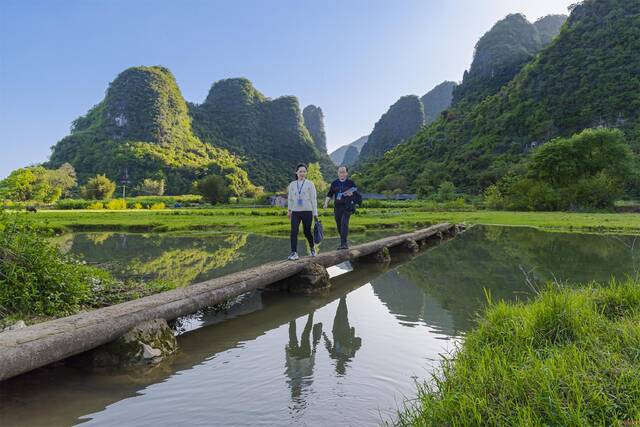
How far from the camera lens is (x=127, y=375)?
3.37 meters

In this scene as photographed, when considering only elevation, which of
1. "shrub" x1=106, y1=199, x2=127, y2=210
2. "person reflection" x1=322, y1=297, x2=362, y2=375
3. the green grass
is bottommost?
"person reflection" x1=322, y1=297, x2=362, y2=375

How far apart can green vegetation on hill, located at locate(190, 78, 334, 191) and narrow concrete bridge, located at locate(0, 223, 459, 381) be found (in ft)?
415

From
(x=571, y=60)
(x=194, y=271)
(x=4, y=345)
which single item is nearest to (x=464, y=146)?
(x=571, y=60)

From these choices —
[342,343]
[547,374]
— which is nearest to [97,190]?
[342,343]

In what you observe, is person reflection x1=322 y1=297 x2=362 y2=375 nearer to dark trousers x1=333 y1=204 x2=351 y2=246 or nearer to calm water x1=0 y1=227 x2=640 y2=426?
calm water x1=0 y1=227 x2=640 y2=426

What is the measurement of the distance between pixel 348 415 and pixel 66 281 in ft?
12.8

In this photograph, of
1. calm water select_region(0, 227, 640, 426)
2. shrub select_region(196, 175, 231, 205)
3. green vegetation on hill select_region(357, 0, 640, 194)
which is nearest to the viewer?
calm water select_region(0, 227, 640, 426)

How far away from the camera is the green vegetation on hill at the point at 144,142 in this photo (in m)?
98.4

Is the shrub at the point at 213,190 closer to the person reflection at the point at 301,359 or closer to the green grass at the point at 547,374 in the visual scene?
the person reflection at the point at 301,359

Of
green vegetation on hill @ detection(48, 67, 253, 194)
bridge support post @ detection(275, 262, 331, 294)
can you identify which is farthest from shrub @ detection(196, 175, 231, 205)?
bridge support post @ detection(275, 262, 331, 294)

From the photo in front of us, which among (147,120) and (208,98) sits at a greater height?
(208,98)

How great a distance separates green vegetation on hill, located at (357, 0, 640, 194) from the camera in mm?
61906

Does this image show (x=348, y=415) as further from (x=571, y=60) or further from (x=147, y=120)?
(x=147, y=120)

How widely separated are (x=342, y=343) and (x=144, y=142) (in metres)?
125
